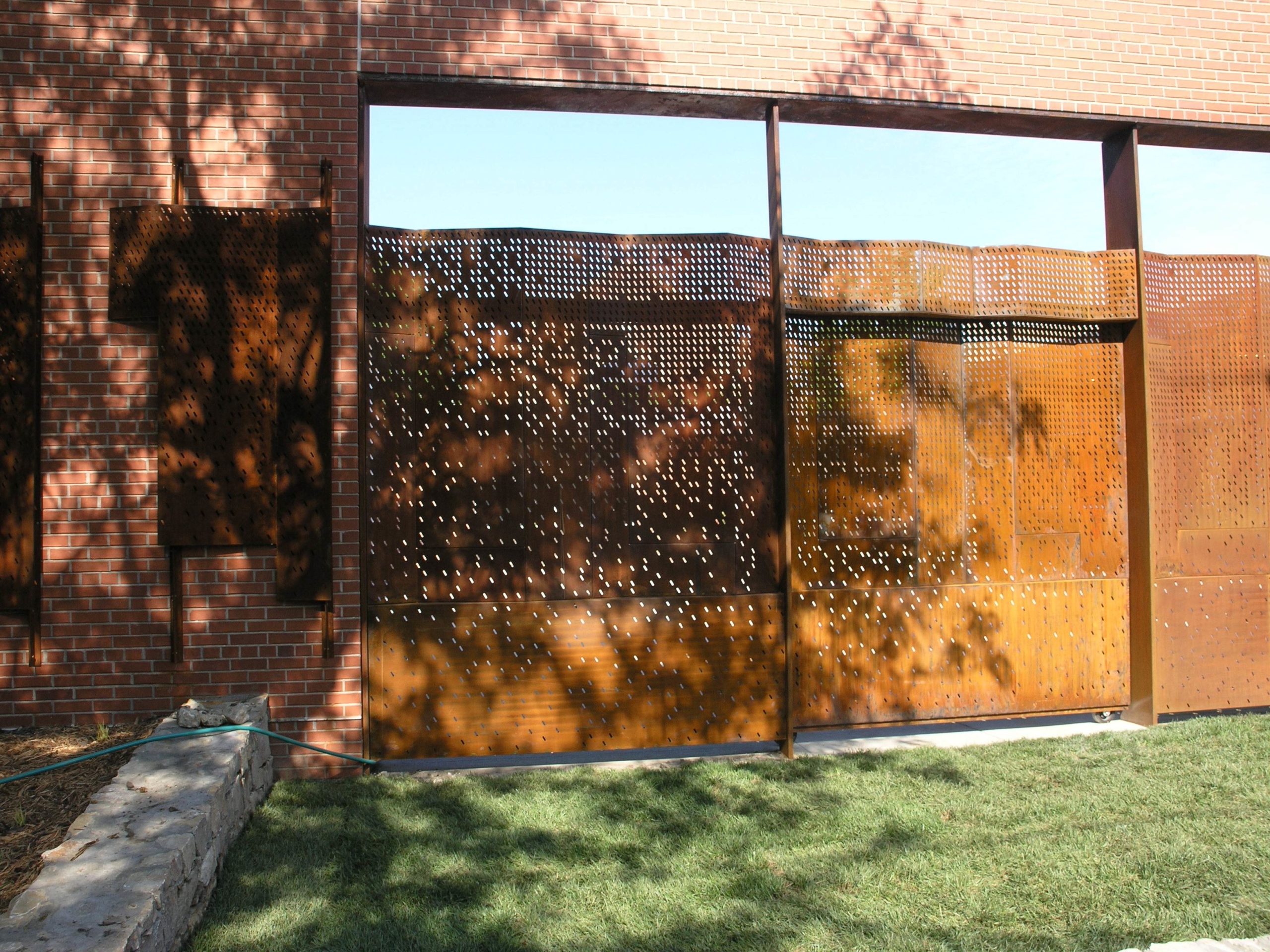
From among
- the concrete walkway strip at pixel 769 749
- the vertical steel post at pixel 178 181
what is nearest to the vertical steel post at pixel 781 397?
the concrete walkway strip at pixel 769 749

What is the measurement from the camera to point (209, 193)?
16.3 feet

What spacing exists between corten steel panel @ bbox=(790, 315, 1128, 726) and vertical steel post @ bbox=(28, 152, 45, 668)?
13.7 ft

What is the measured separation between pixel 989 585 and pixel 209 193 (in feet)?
17.0

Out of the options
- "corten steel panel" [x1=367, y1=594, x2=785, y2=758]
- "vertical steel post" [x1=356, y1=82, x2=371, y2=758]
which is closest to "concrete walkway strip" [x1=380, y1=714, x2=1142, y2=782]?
"corten steel panel" [x1=367, y1=594, x2=785, y2=758]

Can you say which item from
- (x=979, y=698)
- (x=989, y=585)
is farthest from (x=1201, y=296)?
(x=979, y=698)

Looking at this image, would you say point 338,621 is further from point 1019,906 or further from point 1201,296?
point 1201,296

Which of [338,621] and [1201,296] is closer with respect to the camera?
[338,621]

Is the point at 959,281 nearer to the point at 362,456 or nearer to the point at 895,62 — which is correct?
the point at 895,62

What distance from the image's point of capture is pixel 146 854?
3.07 metres

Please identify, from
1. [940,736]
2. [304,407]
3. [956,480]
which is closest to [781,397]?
[956,480]

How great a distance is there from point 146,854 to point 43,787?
1149 millimetres

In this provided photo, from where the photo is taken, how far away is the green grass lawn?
317 cm

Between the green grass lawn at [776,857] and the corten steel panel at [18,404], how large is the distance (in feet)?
5.94

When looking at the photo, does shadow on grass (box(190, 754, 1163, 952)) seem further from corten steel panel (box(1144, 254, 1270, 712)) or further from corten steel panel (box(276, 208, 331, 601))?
corten steel panel (box(1144, 254, 1270, 712))
